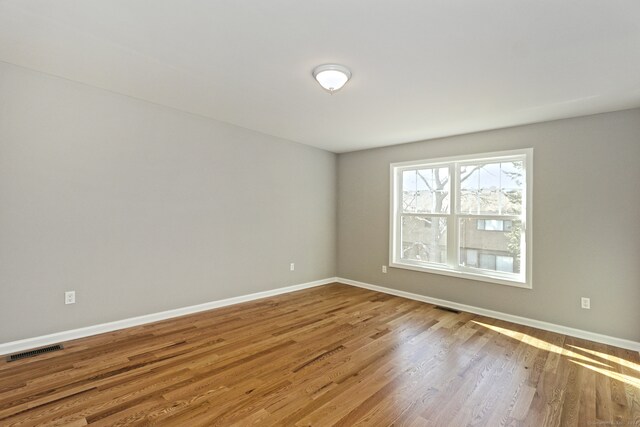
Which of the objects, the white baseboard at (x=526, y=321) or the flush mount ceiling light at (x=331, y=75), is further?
the white baseboard at (x=526, y=321)

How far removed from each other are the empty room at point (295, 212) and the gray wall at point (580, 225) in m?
0.02

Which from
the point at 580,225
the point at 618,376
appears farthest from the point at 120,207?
the point at 580,225

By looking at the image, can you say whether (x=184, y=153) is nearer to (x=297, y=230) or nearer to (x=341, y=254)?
(x=297, y=230)

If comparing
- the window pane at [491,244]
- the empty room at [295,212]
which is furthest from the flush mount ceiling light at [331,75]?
the window pane at [491,244]

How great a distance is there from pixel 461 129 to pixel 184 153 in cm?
363

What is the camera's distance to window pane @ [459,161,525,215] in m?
3.94

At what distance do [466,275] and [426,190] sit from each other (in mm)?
1409

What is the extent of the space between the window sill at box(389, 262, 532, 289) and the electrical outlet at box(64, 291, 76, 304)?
13.7ft

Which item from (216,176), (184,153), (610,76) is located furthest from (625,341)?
(184,153)

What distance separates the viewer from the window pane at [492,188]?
3939 millimetres

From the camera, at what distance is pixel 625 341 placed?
3143 millimetres

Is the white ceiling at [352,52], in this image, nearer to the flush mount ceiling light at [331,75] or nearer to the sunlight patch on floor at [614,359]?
the flush mount ceiling light at [331,75]

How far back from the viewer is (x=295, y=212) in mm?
5145

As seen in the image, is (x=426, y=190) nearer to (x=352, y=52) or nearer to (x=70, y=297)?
(x=352, y=52)
